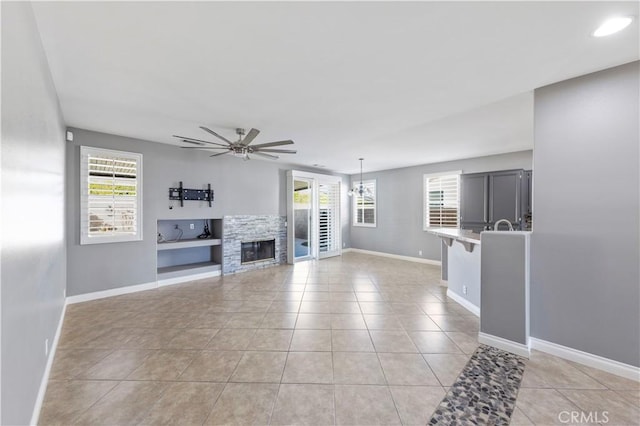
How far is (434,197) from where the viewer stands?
6.98 meters

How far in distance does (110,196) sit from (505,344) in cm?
599

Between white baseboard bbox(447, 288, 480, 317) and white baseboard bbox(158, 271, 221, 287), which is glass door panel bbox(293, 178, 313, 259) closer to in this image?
white baseboard bbox(158, 271, 221, 287)

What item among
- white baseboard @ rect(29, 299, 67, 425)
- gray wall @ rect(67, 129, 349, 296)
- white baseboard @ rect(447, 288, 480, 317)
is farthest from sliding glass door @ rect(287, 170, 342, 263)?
white baseboard @ rect(29, 299, 67, 425)

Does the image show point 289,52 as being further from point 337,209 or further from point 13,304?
point 337,209

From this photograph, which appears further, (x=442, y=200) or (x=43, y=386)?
(x=442, y=200)

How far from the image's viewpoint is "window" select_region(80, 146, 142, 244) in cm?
408

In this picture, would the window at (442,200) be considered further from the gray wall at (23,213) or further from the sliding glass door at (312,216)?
the gray wall at (23,213)

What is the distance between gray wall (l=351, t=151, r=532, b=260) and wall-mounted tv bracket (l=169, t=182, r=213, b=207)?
5197mm

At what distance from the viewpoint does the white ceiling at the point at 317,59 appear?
1.68m

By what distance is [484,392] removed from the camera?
6.73 feet

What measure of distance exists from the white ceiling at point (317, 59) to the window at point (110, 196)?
710 mm

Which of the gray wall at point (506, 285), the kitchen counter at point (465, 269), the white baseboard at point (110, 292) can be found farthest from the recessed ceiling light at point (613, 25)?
the white baseboard at point (110, 292)

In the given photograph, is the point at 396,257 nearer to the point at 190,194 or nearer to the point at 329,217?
the point at 329,217

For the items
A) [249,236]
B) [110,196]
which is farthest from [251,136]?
[249,236]
